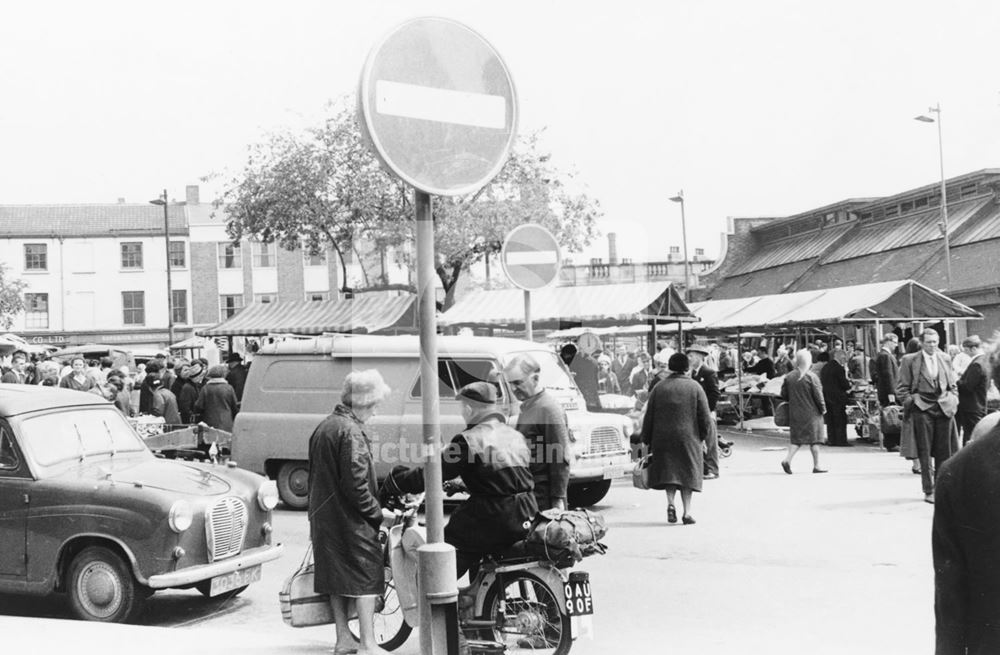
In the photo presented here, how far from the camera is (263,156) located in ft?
113

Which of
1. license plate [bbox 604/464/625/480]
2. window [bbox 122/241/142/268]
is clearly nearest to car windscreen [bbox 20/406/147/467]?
license plate [bbox 604/464/625/480]

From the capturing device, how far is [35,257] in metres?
65.8

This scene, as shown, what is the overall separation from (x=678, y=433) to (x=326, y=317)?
62.4 ft

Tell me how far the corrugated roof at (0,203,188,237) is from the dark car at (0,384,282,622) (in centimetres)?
6030

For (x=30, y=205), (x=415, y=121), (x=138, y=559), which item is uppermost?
(x=30, y=205)

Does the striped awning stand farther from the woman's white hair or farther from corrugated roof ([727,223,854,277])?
corrugated roof ([727,223,854,277])

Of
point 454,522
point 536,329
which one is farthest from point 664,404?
point 536,329

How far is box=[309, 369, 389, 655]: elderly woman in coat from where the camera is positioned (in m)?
5.87

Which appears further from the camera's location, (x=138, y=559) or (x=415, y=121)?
(x=138, y=559)

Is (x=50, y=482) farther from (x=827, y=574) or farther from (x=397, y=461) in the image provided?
(x=827, y=574)

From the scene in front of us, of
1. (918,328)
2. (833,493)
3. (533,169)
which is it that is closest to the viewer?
(833,493)

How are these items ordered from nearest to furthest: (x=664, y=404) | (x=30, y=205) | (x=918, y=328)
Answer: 1. (x=664, y=404)
2. (x=918, y=328)
3. (x=30, y=205)

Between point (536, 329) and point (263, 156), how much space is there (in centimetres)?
1393

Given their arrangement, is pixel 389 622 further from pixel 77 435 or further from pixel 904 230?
pixel 904 230
